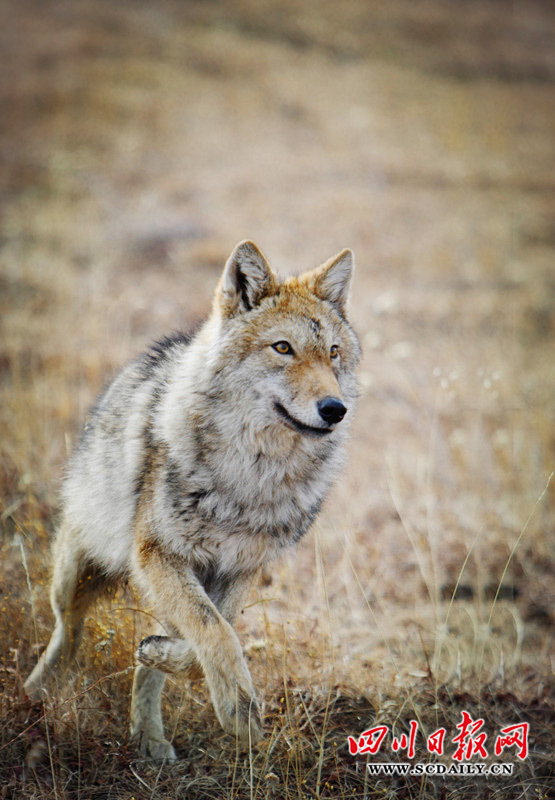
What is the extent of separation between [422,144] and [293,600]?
19002 mm

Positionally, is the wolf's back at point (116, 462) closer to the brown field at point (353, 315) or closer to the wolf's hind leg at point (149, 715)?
the brown field at point (353, 315)

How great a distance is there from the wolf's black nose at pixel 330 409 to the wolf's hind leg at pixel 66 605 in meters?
1.85

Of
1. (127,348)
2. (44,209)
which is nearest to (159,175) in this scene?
(44,209)

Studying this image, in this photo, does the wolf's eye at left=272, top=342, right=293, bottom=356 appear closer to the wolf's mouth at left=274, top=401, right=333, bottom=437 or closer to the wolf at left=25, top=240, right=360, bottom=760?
the wolf at left=25, top=240, right=360, bottom=760

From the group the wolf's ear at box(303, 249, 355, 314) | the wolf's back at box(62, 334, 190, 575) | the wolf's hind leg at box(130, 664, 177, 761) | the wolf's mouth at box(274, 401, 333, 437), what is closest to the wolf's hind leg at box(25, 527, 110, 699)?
the wolf's back at box(62, 334, 190, 575)

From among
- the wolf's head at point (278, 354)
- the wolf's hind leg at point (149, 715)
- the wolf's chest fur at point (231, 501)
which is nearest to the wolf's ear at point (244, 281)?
the wolf's head at point (278, 354)

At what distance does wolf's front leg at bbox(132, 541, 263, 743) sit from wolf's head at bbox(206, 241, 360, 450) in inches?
35.2

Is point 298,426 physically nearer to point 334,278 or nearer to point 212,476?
point 212,476

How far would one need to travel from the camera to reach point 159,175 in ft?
53.8

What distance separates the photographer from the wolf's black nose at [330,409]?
132 inches

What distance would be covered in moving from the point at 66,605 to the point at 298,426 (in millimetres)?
1918

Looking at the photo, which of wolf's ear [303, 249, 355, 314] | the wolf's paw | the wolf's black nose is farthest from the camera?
wolf's ear [303, 249, 355, 314]

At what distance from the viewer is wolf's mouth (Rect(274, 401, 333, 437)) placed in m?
3.44

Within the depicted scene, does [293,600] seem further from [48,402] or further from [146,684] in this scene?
[48,402]
